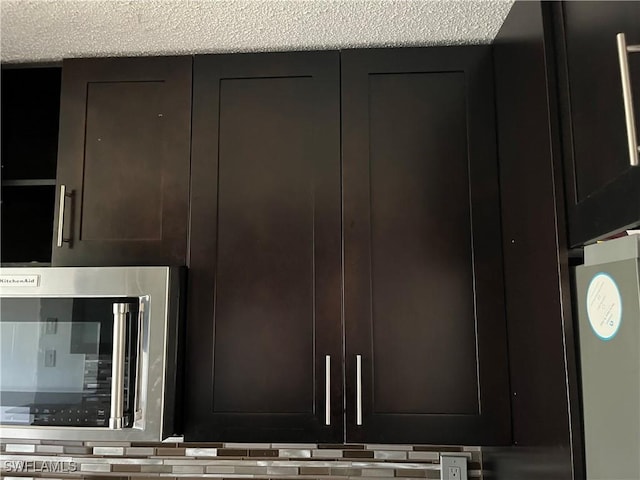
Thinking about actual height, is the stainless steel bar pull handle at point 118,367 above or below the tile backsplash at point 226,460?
above

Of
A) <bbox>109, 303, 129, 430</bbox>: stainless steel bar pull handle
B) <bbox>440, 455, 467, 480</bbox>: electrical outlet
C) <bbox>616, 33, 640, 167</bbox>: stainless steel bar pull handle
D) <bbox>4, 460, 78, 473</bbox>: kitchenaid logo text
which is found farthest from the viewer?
<bbox>4, 460, 78, 473</bbox>: kitchenaid logo text

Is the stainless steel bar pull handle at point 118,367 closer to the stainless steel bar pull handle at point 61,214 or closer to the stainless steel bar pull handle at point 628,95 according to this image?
the stainless steel bar pull handle at point 61,214

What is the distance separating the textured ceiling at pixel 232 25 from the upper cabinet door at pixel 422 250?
0.19 feet

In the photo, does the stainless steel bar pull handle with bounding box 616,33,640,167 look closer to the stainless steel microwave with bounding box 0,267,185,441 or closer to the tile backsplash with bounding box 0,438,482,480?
the stainless steel microwave with bounding box 0,267,185,441

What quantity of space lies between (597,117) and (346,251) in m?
0.65

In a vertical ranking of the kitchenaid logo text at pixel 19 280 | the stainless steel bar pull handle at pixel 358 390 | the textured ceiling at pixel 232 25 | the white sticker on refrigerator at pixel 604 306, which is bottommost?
the stainless steel bar pull handle at pixel 358 390

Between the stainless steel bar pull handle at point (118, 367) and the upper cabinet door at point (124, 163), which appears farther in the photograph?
the upper cabinet door at point (124, 163)

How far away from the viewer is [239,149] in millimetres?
1387

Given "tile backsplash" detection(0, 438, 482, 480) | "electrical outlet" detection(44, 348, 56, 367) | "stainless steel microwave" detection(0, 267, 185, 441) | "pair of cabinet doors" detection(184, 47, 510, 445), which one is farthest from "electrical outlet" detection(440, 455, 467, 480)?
"electrical outlet" detection(44, 348, 56, 367)

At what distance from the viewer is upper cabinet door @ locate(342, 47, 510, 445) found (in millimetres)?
1263

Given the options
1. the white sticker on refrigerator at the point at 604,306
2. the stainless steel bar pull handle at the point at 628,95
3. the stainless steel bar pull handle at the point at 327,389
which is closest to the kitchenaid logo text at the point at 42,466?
the stainless steel bar pull handle at the point at 327,389

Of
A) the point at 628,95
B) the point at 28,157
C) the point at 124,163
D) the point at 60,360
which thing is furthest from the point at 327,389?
the point at 28,157

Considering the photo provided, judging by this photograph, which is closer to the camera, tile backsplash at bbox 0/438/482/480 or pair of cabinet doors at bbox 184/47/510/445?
pair of cabinet doors at bbox 184/47/510/445

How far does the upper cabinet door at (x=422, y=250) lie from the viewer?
4.14ft
